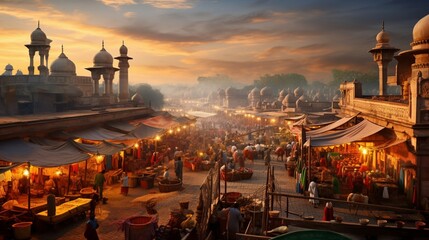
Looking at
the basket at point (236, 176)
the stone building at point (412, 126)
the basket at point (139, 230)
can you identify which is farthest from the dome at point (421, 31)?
the basket at point (139, 230)

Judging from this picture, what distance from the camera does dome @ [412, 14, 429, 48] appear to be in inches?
720

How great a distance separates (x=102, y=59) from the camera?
123 ft

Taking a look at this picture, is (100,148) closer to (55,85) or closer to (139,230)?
(139,230)

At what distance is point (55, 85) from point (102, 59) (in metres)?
5.45

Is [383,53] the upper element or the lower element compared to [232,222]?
upper

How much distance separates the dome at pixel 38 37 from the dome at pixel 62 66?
9.61 ft

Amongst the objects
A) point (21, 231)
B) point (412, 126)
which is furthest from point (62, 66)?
point (412, 126)

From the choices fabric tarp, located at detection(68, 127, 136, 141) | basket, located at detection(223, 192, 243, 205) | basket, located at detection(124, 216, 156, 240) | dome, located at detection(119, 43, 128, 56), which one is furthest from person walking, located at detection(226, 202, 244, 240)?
dome, located at detection(119, 43, 128, 56)

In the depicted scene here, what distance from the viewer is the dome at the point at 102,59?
1479 inches

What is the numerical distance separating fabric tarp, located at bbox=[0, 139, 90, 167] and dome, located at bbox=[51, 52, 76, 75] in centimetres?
2994

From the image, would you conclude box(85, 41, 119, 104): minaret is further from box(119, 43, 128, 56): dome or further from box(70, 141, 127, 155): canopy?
box(70, 141, 127, 155): canopy

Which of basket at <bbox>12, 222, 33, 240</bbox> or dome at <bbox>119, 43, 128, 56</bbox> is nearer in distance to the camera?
basket at <bbox>12, 222, 33, 240</bbox>

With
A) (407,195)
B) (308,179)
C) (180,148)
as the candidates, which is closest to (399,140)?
(407,195)

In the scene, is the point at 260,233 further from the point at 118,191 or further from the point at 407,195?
the point at 118,191
